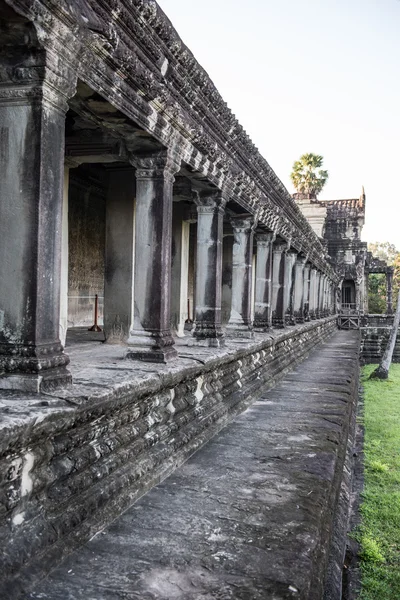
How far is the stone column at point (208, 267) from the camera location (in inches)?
266

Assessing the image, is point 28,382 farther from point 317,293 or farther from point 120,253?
point 317,293

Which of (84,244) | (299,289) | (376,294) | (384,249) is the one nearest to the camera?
(84,244)

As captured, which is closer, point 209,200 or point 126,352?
point 126,352

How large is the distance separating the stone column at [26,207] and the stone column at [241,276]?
18.4ft

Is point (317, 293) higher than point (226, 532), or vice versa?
point (317, 293)

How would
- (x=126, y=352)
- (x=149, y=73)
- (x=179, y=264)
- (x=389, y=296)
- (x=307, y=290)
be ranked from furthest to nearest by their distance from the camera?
(x=389, y=296) < (x=307, y=290) < (x=179, y=264) < (x=126, y=352) < (x=149, y=73)

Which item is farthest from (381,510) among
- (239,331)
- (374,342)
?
(374,342)

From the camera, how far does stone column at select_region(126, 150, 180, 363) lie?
4906 millimetres

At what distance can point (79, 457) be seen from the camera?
9.87 feet

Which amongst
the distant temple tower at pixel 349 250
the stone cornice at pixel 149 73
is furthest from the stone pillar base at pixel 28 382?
the distant temple tower at pixel 349 250

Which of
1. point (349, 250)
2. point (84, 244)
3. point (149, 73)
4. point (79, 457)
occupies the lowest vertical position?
point (79, 457)

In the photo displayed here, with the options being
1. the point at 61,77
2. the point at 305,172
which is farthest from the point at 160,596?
the point at 305,172

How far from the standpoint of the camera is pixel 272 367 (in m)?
8.82

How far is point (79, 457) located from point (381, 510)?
387cm
